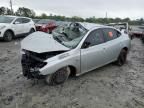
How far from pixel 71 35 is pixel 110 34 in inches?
61.3

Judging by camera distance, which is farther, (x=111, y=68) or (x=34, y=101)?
(x=111, y=68)

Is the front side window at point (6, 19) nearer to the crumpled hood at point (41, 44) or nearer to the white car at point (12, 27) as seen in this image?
the white car at point (12, 27)

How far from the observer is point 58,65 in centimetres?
474

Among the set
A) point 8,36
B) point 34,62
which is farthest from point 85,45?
point 8,36

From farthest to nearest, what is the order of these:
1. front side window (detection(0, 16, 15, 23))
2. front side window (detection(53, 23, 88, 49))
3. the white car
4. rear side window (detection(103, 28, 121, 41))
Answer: front side window (detection(0, 16, 15, 23)) → the white car → rear side window (detection(103, 28, 121, 41)) → front side window (detection(53, 23, 88, 49))

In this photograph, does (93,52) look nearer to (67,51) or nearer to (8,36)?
(67,51)

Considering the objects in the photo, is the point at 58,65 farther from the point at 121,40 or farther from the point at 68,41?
the point at 121,40

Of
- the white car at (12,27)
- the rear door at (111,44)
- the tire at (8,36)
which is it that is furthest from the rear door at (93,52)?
the tire at (8,36)

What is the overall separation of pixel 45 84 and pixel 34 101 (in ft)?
2.92

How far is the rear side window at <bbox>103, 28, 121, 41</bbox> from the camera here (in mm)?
6394

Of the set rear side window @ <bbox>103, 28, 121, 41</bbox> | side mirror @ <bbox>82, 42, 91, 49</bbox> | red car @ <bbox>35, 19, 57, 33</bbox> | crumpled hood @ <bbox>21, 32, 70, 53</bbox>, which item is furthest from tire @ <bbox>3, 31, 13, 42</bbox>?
side mirror @ <bbox>82, 42, 91, 49</bbox>

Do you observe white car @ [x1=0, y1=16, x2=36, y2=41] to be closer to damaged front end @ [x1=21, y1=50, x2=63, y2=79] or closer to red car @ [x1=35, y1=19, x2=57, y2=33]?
red car @ [x1=35, y1=19, x2=57, y2=33]

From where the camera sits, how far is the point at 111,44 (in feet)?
21.0

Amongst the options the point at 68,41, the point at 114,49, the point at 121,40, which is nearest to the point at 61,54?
the point at 68,41
